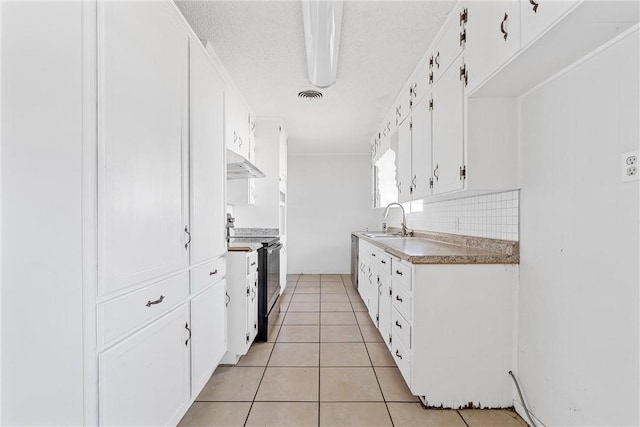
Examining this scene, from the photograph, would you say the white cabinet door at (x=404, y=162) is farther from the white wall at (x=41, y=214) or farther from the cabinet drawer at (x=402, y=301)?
the white wall at (x=41, y=214)

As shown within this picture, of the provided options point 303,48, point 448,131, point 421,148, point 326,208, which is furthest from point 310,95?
point 326,208

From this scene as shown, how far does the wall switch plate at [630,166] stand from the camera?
3.54 ft

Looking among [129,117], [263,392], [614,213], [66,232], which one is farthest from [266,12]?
[263,392]

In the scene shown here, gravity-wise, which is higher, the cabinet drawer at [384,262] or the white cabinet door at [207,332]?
the cabinet drawer at [384,262]

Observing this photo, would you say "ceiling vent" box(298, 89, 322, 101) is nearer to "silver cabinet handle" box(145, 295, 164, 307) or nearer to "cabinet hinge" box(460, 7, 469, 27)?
"cabinet hinge" box(460, 7, 469, 27)

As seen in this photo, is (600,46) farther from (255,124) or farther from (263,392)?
(255,124)

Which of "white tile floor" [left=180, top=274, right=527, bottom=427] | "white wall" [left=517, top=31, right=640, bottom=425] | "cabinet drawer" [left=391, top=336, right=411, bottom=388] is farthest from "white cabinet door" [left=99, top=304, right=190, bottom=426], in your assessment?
"white wall" [left=517, top=31, right=640, bottom=425]

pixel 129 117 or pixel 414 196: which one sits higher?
pixel 129 117

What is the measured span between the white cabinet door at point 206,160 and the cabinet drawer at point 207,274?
2.1 inches

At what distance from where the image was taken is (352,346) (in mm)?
2529

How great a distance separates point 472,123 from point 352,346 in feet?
6.25

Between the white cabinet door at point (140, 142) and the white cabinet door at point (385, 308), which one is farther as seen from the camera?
the white cabinet door at point (385, 308)

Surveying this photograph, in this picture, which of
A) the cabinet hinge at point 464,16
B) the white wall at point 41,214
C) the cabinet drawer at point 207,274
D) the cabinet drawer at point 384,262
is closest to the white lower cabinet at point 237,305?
the cabinet drawer at point 207,274

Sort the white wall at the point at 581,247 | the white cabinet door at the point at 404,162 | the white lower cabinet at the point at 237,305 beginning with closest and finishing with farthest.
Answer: the white wall at the point at 581,247, the white lower cabinet at the point at 237,305, the white cabinet door at the point at 404,162
